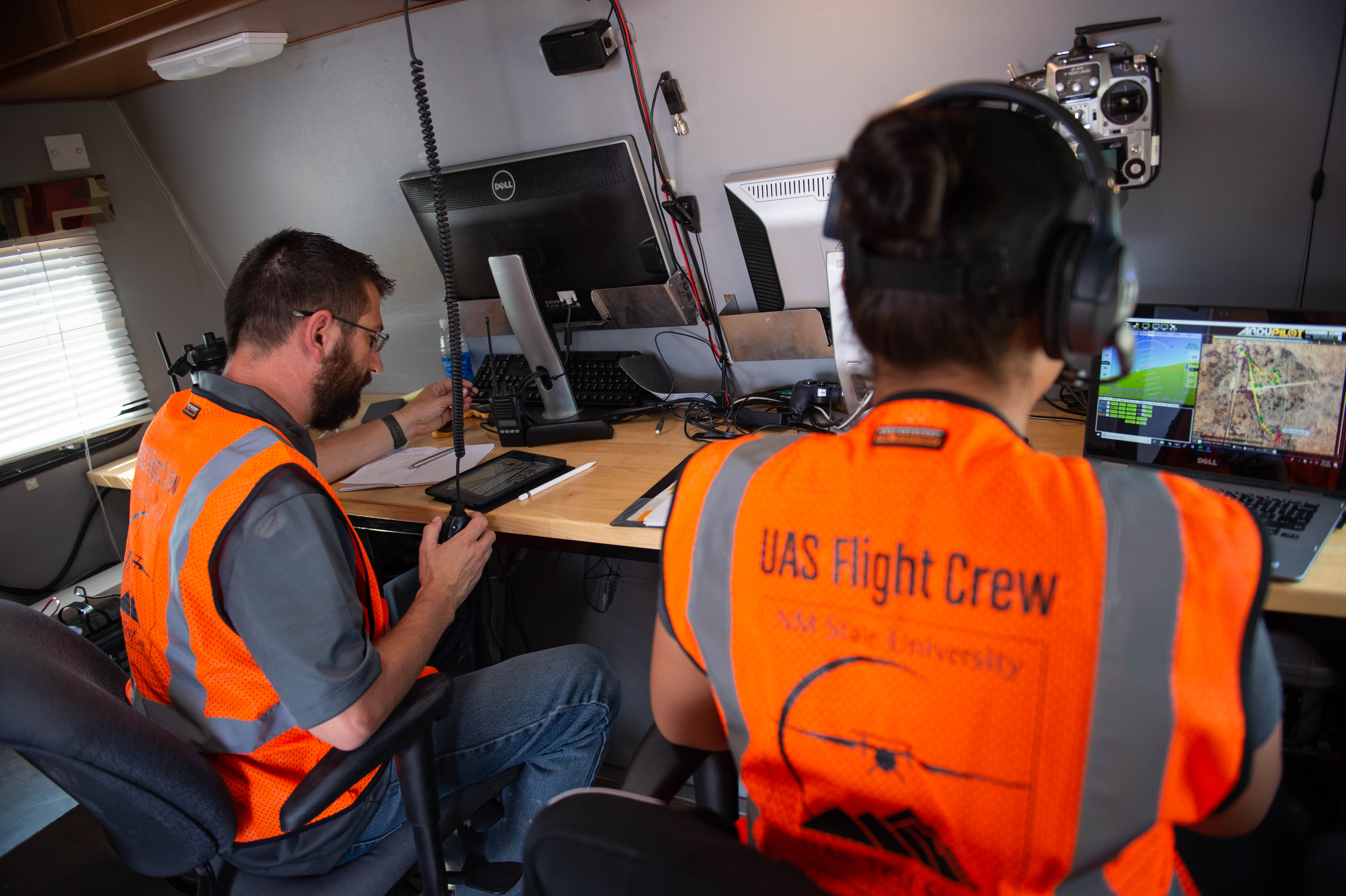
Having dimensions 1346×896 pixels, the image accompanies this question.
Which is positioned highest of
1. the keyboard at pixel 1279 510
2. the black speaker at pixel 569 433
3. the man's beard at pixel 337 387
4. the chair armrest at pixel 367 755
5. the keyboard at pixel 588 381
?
the man's beard at pixel 337 387

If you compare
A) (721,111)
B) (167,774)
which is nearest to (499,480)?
(167,774)

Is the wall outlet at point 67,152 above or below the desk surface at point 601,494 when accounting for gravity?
above

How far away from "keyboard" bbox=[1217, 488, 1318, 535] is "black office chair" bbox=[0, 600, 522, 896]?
115 centimetres

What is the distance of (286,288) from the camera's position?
127 cm

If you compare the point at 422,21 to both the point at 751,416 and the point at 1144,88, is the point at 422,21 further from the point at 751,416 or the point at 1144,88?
the point at 1144,88

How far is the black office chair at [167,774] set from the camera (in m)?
0.85

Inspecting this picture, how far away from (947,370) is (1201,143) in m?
1.13

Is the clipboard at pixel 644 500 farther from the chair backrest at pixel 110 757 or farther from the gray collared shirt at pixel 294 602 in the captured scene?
the chair backrest at pixel 110 757

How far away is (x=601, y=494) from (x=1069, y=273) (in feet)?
3.36

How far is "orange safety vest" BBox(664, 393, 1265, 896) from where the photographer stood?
0.53 m

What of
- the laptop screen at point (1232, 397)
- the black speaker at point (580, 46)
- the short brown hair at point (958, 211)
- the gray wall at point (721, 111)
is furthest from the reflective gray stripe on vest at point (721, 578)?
the black speaker at point (580, 46)

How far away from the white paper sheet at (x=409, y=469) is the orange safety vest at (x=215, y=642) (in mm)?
540

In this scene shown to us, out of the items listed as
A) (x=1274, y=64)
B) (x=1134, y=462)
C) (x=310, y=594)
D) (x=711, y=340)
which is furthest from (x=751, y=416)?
(x=1274, y=64)

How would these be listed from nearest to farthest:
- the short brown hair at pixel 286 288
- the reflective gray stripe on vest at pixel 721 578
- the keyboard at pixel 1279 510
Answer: the reflective gray stripe on vest at pixel 721 578, the keyboard at pixel 1279 510, the short brown hair at pixel 286 288
